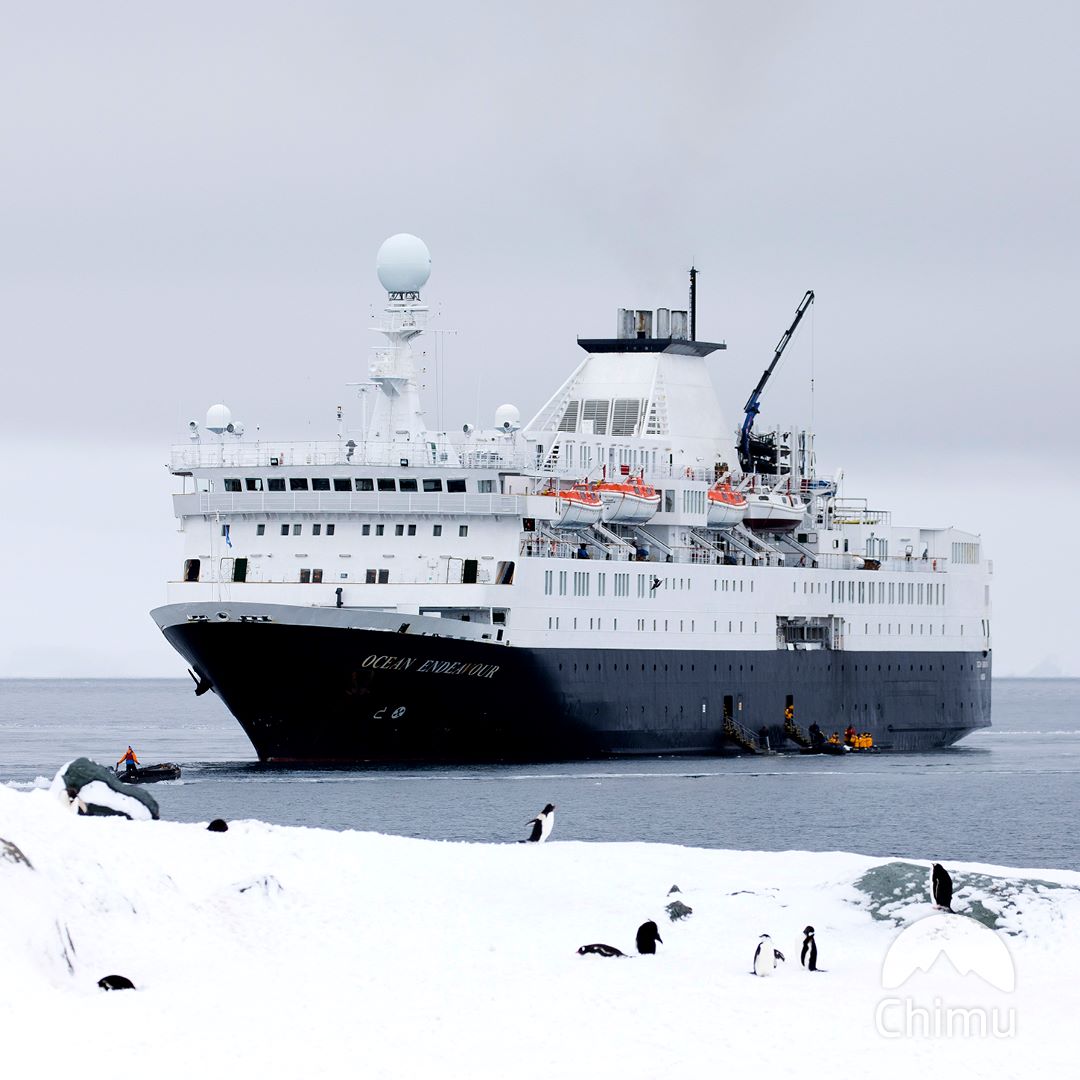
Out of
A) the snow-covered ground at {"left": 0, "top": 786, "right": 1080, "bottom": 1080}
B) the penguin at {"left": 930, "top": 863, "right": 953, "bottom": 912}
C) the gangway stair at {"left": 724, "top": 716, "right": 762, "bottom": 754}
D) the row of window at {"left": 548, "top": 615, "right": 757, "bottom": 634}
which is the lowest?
the snow-covered ground at {"left": 0, "top": 786, "right": 1080, "bottom": 1080}

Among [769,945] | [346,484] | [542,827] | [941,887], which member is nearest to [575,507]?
[346,484]

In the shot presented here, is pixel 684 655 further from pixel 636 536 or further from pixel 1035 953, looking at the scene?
pixel 1035 953

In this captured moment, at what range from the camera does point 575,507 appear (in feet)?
228

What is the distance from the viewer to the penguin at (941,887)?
32.9 metres

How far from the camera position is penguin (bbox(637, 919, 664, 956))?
1250 inches

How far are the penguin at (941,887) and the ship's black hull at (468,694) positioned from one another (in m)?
30.6

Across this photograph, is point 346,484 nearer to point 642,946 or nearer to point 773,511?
point 773,511

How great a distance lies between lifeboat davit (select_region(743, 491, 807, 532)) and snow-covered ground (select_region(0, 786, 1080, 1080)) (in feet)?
137

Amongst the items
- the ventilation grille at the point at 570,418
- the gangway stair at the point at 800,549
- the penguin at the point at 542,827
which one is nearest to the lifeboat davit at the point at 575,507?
the ventilation grille at the point at 570,418

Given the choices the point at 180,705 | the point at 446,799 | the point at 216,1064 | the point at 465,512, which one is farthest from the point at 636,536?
the point at 180,705

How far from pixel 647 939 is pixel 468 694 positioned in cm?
3338

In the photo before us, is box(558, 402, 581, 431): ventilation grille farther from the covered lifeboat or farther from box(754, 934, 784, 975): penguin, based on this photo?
box(754, 934, 784, 975): penguin

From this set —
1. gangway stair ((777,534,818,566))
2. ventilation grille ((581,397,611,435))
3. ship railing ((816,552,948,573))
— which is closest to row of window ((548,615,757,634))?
gangway stair ((777,534,818,566))

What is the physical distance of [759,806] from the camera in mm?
58250
